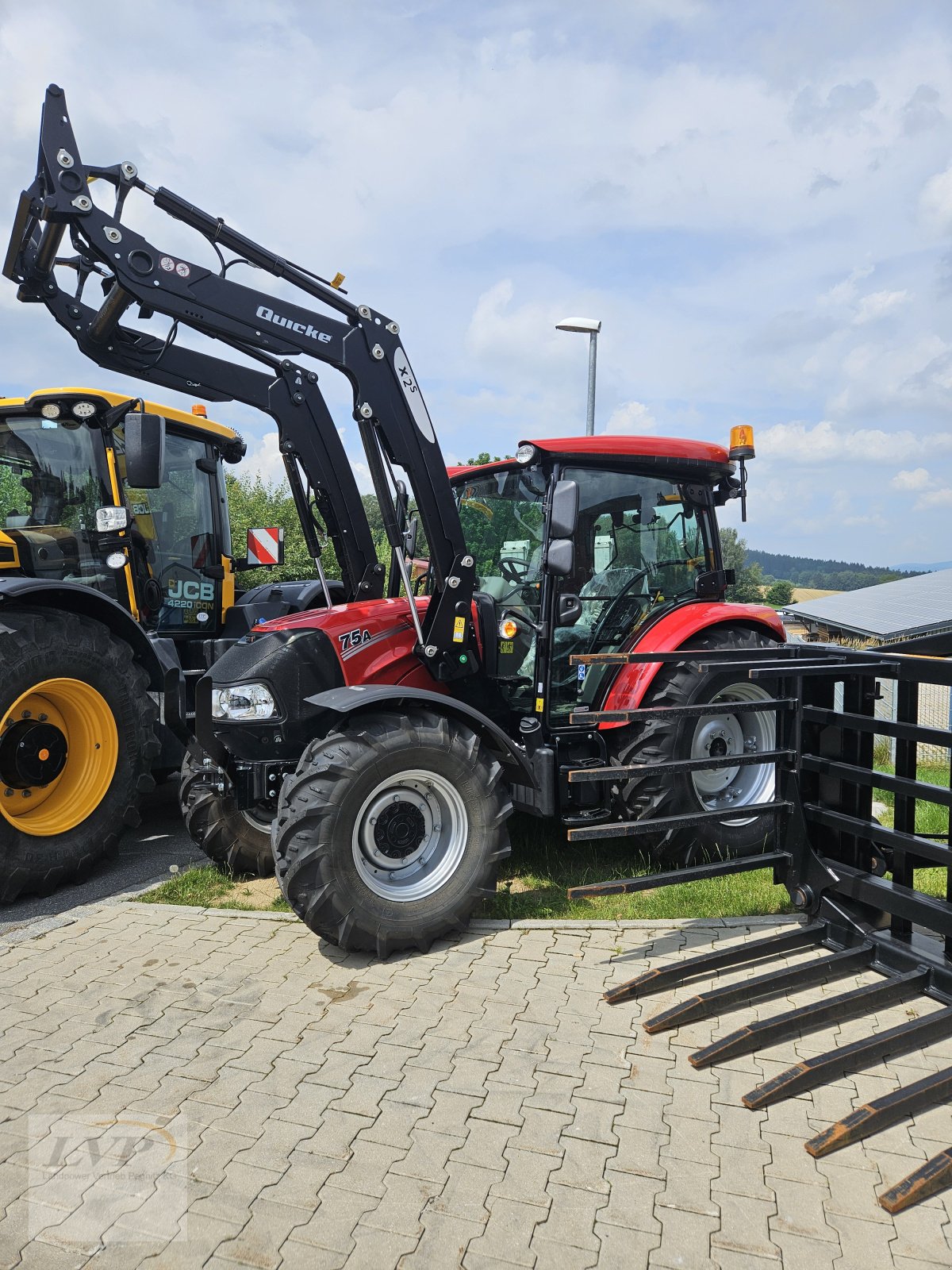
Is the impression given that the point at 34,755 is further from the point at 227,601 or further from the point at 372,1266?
the point at 372,1266

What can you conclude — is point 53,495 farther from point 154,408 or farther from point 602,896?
point 602,896

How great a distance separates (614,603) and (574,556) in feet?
1.48

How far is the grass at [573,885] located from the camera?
4707 mm

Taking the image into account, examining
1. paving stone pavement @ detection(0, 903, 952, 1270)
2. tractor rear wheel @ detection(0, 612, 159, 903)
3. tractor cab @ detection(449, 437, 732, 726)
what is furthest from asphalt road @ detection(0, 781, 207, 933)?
tractor cab @ detection(449, 437, 732, 726)

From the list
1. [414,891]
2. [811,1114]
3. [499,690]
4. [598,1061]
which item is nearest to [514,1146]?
[598,1061]

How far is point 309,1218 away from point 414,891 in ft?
6.12

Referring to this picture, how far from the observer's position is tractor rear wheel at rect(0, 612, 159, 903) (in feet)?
16.5

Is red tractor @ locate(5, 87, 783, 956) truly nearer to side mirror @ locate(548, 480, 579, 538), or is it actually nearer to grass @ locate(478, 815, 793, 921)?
side mirror @ locate(548, 480, 579, 538)

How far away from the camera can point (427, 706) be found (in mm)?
4441

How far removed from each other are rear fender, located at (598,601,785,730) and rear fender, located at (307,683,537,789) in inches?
29.8

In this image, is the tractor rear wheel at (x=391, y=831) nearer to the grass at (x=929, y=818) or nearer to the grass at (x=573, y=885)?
the grass at (x=573, y=885)

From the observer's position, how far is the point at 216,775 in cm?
500

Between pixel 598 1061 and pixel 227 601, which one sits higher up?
pixel 227 601

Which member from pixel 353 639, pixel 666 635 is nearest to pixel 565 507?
pixel 666 635
